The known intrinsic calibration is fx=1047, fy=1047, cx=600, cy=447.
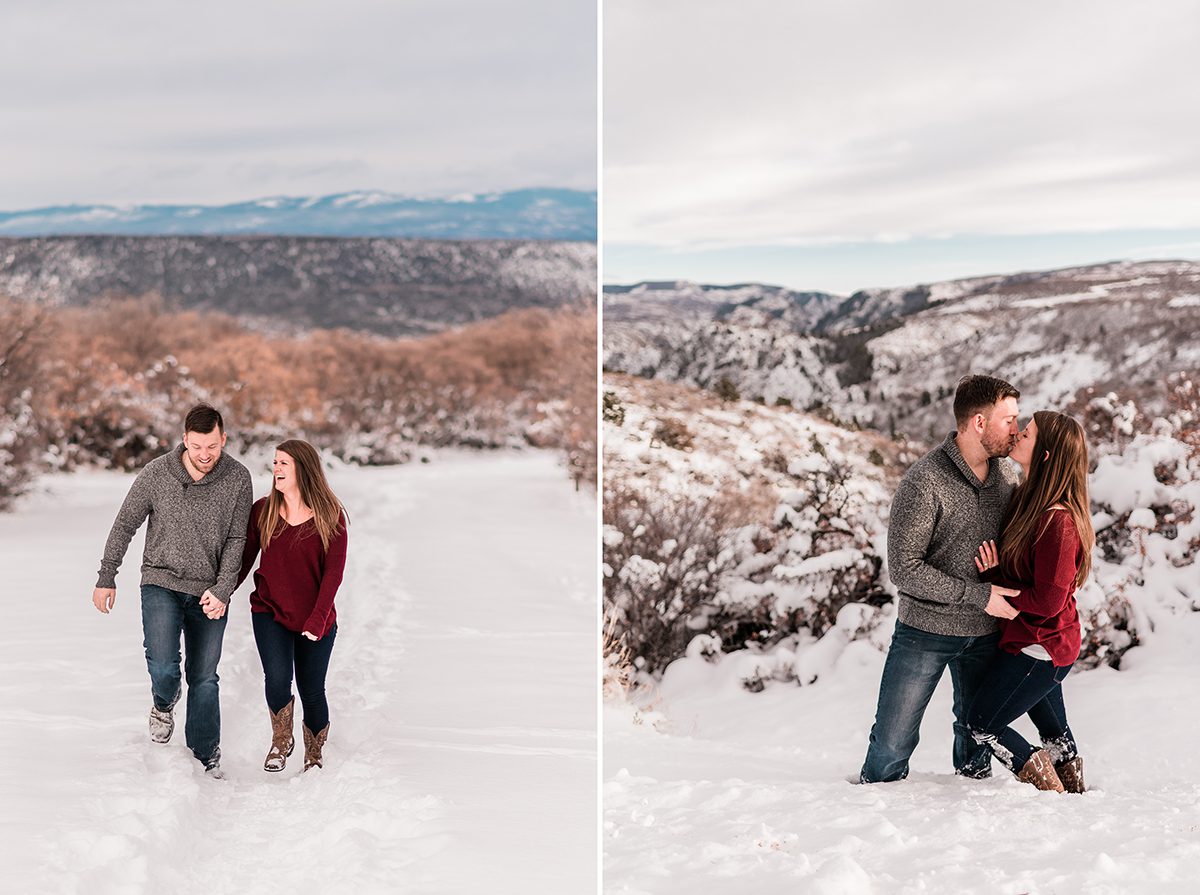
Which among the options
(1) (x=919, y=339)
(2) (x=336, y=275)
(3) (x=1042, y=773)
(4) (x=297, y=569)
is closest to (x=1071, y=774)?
(3) (x=1042, y=773)

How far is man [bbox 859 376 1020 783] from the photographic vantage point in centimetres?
263

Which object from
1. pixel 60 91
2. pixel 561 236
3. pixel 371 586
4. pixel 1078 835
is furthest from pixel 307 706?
pixel 561 236

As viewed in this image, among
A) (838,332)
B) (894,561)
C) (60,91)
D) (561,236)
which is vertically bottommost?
(894,561)

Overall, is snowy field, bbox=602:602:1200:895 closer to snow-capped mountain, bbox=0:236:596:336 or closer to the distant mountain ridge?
snow-capped mountain, bbox=0:236:596:336

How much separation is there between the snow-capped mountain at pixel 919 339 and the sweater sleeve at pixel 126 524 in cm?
533

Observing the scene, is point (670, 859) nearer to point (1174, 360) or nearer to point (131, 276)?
point (1174, 360)

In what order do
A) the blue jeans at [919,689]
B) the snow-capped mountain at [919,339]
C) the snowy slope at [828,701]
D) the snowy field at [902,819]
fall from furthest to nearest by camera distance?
the snow-capped mountain at [919,339], the blue jeans at [919,689], the snowy slope at [828,701], the snowy field at [902,819]

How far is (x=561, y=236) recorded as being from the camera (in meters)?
32.0

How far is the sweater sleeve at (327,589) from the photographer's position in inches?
118

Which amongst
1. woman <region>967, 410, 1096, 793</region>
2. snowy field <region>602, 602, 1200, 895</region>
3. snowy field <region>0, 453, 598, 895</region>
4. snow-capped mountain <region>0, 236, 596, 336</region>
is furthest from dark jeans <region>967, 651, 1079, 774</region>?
snow-capped mountain <region>0, 236, 596, 336</region>

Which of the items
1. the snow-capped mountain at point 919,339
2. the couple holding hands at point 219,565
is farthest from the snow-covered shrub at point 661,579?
the couple holding hands at point 219,565

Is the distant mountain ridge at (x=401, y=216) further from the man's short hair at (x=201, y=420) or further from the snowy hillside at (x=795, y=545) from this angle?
the man's short hair at (x=201, y=420)

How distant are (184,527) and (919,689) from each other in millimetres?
2106

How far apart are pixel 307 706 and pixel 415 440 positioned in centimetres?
1248
